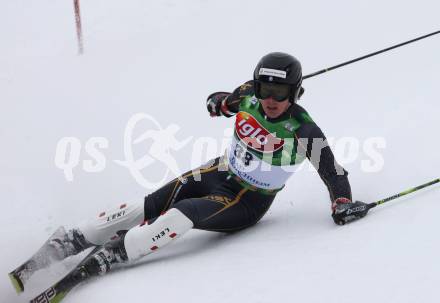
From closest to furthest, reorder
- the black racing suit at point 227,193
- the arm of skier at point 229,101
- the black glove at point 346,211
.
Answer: the black glove at point 346,211 < the black racing suit at point 227,193 < the arm of skier at point 229,101

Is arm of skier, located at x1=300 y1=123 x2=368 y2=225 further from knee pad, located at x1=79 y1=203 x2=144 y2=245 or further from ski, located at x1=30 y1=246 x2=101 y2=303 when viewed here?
ski, located at x1=30 y1=246 x2=101 y2=303

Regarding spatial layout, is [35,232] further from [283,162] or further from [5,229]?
[283,162]

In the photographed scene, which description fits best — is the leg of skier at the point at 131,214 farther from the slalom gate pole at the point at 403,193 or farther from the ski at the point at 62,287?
the slalom gate pole at the point at 403,193

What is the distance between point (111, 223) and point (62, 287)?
698mm

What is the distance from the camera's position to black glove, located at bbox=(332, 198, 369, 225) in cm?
398

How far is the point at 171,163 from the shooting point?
6398mm

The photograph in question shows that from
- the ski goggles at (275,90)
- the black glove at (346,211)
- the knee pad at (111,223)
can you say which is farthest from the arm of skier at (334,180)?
the knee pad at (111,223)

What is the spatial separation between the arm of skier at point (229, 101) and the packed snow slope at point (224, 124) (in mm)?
902

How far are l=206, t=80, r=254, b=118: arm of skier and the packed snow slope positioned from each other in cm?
90

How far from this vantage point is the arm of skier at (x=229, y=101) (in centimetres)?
458

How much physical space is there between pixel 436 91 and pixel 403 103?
0.34m

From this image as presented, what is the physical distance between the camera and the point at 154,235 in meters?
4.07

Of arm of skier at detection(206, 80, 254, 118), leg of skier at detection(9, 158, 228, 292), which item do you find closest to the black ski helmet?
arm of skier at detection(206, 80, 254, 118)

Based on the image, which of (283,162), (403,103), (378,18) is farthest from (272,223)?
(378,18)
